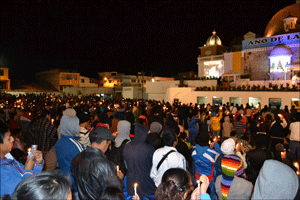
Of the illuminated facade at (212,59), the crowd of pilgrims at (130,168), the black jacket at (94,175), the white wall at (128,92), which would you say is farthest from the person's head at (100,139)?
the white wall at (128,92)

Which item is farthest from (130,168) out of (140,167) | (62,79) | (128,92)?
(62,79)

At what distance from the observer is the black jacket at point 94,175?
8.87 ft

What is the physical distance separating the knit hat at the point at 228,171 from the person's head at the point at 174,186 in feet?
4.97

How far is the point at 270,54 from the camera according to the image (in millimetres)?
26438

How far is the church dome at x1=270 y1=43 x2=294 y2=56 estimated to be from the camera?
24844mm

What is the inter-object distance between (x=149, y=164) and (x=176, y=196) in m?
1.76

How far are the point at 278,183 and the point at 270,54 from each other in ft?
91.4

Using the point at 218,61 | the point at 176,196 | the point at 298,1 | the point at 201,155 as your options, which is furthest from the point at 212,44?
the point at 176,196

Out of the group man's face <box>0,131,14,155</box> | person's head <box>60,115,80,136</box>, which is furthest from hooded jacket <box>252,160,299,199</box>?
man's face <box>0,131,14,155</box>

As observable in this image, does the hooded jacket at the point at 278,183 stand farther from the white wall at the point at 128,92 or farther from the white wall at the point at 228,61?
the white wall at the point at 128,92

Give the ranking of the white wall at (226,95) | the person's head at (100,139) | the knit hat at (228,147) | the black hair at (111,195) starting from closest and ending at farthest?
the black hair at (111,195) → the person's head at (100,139) → the knit hat at (228,147) → the white wall at (226,95)

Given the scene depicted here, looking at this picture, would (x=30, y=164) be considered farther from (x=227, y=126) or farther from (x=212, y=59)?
(x=212, y=59)

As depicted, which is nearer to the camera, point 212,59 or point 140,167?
point 140,167

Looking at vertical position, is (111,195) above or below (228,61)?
below
